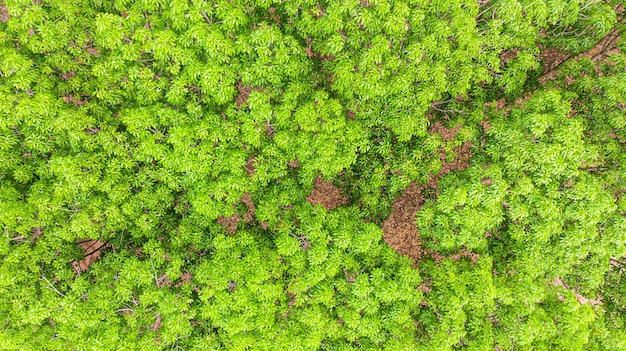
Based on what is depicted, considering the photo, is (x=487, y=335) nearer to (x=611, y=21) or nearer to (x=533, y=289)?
(x=533, y=289)

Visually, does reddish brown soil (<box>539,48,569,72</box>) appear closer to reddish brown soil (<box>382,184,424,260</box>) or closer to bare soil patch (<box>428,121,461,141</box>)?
bare soil patch (<box>428,121,461,141</box>)

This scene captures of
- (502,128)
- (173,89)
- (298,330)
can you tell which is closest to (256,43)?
(173,89)

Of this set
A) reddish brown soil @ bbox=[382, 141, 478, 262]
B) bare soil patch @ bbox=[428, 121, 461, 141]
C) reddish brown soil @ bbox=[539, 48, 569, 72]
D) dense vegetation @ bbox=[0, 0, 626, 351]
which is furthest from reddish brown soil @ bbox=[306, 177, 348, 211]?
reddish brown soil @ bbox=[539, 48, 569, 72]

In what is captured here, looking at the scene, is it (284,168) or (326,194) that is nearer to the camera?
(284,168)

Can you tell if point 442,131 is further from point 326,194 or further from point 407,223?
point 326,194

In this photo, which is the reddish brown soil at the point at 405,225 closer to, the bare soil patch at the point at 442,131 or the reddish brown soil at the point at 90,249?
the bare soil patch at the point at 442,131

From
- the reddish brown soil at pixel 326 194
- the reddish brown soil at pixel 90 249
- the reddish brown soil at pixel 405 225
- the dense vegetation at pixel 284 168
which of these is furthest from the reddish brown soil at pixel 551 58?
the reddish brown soil at pixel 90 249

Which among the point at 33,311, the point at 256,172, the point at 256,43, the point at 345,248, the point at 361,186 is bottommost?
the point at 33,311

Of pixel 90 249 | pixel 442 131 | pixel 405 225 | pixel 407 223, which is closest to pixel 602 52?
pixel 442 131

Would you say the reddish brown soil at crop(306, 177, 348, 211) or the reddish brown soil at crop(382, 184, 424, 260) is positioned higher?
the reddish brown soil at crop(306, 177, 348, 211)
